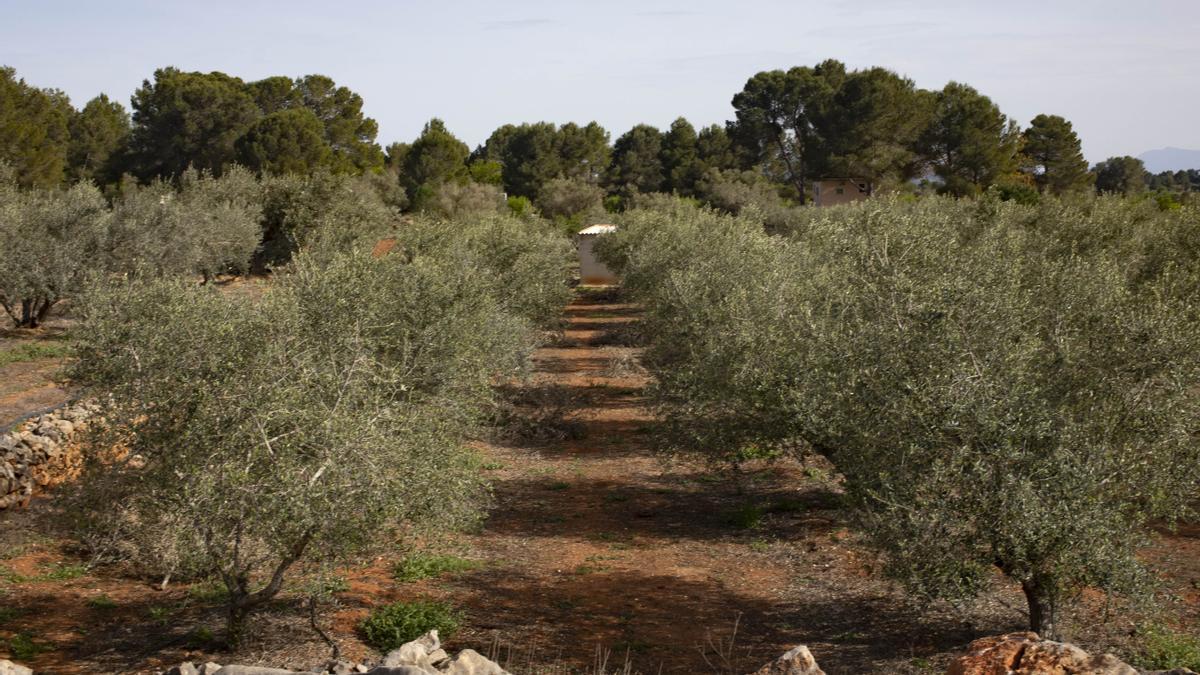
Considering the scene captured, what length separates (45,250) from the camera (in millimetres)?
A: 29375

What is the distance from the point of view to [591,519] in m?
19.1

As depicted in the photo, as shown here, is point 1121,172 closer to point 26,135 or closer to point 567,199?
point 567,199

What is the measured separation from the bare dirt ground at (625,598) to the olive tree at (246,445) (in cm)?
85

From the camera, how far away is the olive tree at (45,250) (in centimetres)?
2880

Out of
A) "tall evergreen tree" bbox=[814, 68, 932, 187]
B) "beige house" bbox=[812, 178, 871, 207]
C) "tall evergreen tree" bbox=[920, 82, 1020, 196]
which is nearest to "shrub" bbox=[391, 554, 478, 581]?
"tall evergreen tree" bbox=[920, 82, 1020, 196]

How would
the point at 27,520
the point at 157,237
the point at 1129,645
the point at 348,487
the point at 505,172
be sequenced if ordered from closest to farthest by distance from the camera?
the point at 348,487 < the point at 1129,645 < the point at 27,520 < the point at 157,237 < the point at 505,172

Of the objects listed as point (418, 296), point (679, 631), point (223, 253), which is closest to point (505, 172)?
point (223, 253)

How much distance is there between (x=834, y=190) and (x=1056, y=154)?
1406 cm

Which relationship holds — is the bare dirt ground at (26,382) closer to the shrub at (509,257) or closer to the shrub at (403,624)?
the shrub at (403,624)

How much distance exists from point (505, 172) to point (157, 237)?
59683mm

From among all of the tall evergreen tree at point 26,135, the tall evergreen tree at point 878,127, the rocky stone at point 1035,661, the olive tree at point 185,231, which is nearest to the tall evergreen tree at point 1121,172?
the tall evergreen tree at point 878,127

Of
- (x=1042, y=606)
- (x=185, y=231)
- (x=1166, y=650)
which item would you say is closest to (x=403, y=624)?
(x=1042, y=606)

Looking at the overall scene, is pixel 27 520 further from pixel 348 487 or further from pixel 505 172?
pixel 505 172

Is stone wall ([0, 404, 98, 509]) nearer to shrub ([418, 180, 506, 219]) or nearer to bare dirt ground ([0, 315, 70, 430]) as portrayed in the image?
bare dirt ground ([0, 315, 70, 430])
